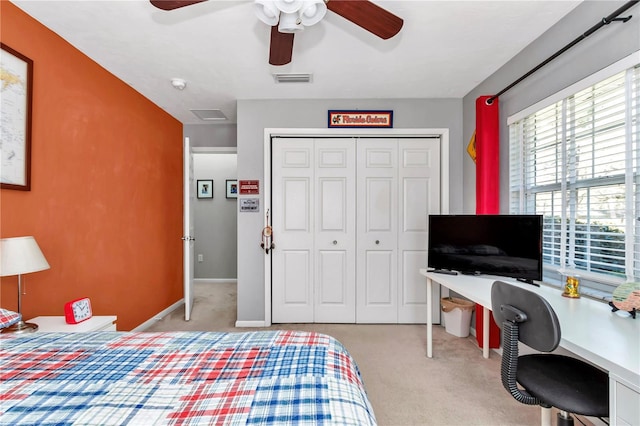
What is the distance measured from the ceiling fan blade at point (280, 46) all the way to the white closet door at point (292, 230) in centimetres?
150

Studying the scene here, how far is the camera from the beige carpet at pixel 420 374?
191 centimetres

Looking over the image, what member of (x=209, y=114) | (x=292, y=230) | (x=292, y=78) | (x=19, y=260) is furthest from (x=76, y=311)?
(x=209, y=114)

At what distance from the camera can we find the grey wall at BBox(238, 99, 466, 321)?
3398 mm

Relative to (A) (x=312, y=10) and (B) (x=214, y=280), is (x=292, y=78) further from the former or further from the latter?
(B) (x=214, y=280)

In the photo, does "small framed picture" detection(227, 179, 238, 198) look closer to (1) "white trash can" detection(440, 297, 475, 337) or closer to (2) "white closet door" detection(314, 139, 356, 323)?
(2) "white closet door" detection(314, 139, 356, 323)

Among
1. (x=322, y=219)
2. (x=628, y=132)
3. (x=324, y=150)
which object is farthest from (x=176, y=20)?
(x=628, y=132)

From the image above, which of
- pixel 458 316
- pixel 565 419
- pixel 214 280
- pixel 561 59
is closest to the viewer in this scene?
pixel 565 419

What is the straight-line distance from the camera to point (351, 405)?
938 mm

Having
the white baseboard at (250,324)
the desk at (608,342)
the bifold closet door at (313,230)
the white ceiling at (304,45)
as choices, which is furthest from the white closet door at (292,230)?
the desk at (608,342)

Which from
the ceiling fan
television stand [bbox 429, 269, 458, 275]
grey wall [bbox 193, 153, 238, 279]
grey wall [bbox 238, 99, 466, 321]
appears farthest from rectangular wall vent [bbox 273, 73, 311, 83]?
grey wall [bbox 193, 153, 238, 279]

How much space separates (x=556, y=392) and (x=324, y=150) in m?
2.82

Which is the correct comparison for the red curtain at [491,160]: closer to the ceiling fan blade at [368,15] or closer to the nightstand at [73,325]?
the ceiling fan blade at [368,15]

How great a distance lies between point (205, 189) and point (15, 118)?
3.83m

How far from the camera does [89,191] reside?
8.24 ft
